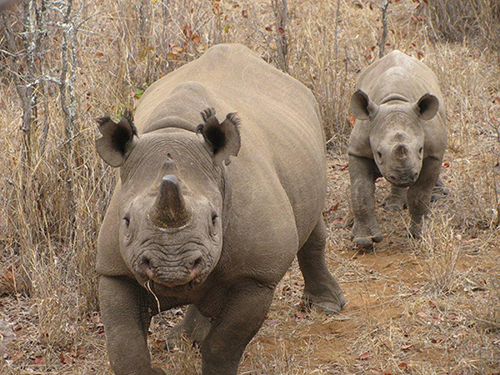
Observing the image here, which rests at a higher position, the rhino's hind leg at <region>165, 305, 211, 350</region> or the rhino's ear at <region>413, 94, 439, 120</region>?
the rhino's ear at <region>413, 94, 439, 120</region>

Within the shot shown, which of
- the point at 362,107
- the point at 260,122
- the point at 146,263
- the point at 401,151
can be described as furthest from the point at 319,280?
the point at 146,263

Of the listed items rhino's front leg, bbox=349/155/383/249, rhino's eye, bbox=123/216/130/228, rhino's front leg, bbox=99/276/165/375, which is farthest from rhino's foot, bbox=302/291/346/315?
rhino's eye, bbox=123/216/130/228

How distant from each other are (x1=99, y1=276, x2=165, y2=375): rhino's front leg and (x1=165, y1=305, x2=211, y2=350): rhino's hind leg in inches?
46.7

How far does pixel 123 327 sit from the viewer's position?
366 centimetres

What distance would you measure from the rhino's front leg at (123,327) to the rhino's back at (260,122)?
586 mm

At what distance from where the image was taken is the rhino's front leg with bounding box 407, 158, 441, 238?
692 cm

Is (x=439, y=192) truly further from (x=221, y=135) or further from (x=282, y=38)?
(x=221, y=135)

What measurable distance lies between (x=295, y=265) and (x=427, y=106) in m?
1.64

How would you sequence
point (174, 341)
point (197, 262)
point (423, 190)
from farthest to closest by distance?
point (423, 190)
point (174, 341)
point (197, 262)

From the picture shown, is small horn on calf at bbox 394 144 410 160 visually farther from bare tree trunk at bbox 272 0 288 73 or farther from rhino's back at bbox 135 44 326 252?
bare tree trunk at bbox 272 0 288 73

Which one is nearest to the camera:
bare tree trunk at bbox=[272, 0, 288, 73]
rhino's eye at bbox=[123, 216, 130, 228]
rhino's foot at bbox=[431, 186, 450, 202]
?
rhino's eye at bbox=[123, 216, 130, 228]

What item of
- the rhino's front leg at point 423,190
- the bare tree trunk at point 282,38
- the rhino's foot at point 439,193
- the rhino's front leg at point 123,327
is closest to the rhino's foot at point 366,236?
the rhino's front leg at point 423,190

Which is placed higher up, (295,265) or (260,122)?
(260,122)

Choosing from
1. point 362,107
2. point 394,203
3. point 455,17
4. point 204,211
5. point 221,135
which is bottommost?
point 394,203
